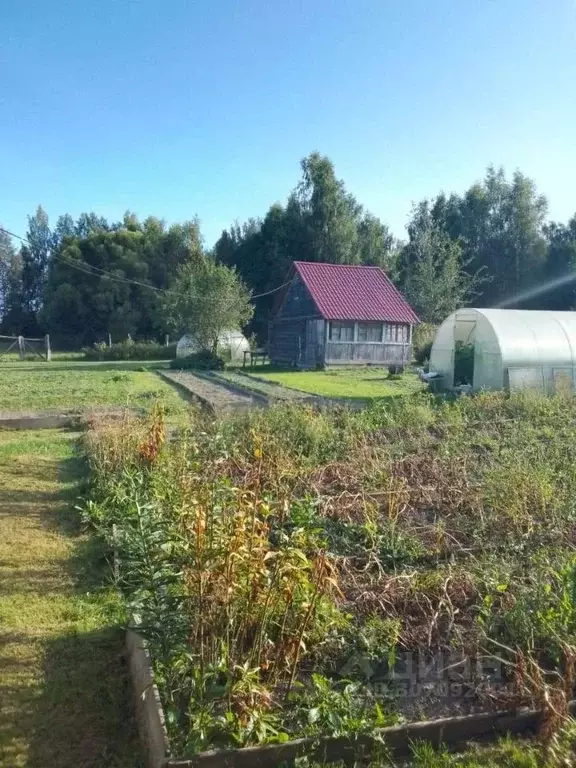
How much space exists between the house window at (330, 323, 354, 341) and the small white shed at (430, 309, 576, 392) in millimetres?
11021

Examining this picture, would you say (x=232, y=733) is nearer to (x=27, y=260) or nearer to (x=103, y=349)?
(x=103, y=349)

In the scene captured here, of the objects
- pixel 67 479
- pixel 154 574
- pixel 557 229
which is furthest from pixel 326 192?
pixel 154 574

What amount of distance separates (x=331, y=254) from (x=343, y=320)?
57.0 feet

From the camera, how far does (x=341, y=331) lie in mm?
27625

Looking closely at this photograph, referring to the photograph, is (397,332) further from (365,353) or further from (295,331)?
(295,331)

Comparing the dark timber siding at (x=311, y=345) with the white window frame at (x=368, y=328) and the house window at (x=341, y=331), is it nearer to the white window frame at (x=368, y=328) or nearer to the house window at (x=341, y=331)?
the white window frame at (x=368, y=328)

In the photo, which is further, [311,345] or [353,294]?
[353,294]

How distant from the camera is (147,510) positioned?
392 cm

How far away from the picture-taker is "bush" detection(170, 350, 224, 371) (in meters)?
28.2

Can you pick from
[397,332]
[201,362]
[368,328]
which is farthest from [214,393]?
[397,332]

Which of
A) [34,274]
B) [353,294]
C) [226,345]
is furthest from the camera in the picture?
[34,274]

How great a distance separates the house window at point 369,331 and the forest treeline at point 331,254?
875 centimetres

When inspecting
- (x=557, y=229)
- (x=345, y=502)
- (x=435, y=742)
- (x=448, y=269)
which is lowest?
(x=435, y=742)

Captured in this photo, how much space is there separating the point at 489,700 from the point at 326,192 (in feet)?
142
